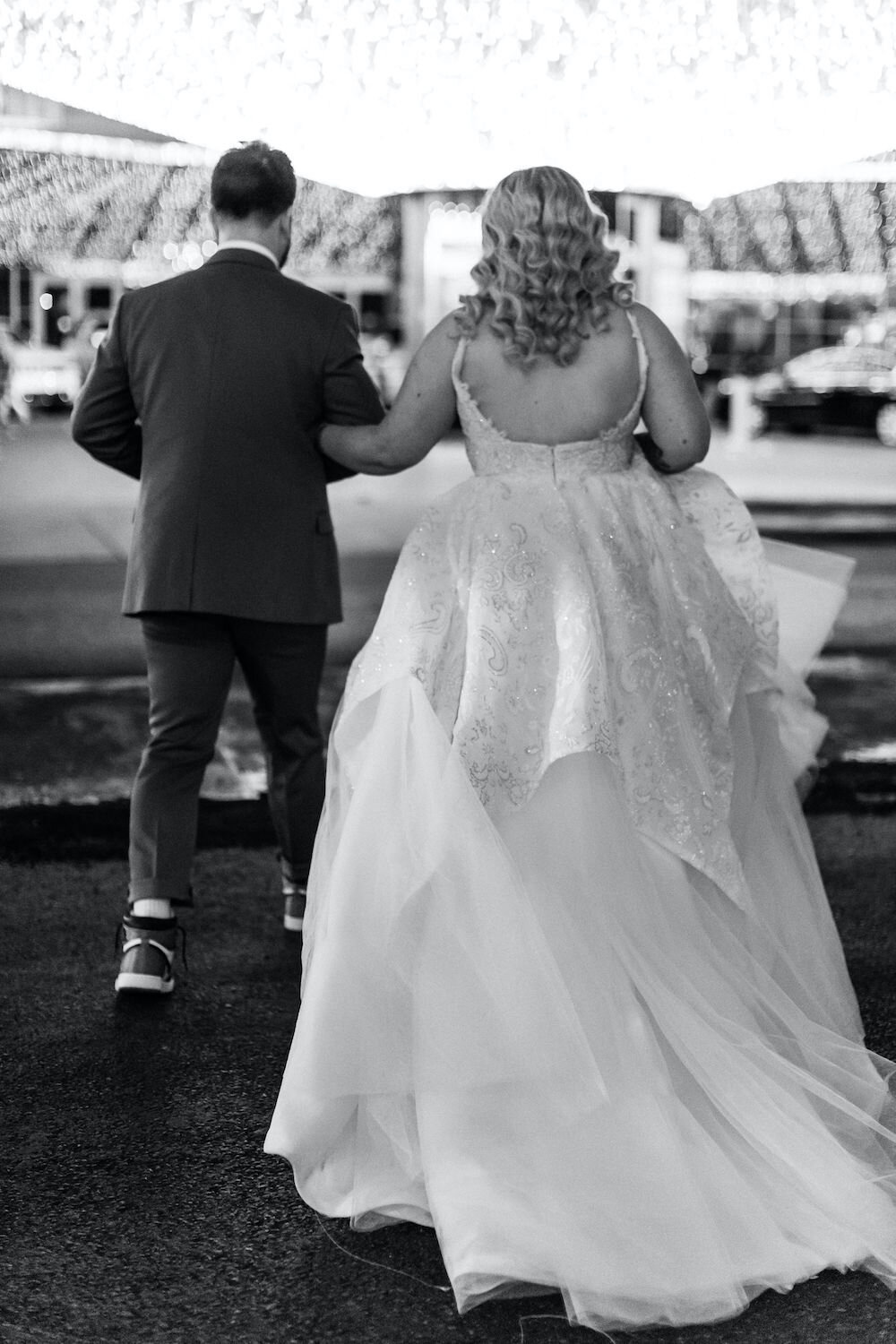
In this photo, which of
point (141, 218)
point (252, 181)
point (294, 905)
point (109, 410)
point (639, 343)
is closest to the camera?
point (639, 343)

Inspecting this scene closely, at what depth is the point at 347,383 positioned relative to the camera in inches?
165

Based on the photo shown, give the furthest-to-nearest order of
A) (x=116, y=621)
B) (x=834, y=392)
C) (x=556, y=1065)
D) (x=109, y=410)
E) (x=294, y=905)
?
(x=834, y=392) → (x=116, y=621) → (x=294, y=905) → (x=109, y=410) → (x=556, y=1065)

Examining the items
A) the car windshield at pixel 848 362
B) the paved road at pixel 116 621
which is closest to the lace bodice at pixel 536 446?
the paved road at pixel 116 621

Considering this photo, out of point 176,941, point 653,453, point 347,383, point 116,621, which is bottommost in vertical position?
point 116,621

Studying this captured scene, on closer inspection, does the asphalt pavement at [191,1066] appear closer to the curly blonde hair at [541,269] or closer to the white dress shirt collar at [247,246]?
the curly blonde hair at [541,269]

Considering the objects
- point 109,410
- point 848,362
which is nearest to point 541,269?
point 109,410

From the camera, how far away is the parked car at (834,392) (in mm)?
30625

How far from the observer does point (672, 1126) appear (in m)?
2.92

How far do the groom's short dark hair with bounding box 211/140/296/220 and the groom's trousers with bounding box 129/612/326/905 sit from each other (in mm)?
1087

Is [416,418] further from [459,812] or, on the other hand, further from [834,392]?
[834,392]

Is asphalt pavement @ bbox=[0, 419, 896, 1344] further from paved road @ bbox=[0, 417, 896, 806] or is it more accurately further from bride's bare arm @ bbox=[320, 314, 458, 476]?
bride's bare arm @ bbox=[320, 314, 458, 476]

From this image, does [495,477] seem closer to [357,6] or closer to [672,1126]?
[672,1126]

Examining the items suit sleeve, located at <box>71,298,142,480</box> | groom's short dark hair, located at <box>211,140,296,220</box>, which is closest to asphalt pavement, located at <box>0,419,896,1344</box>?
suit sleeve, located at <box>71,298,142,480</box>
